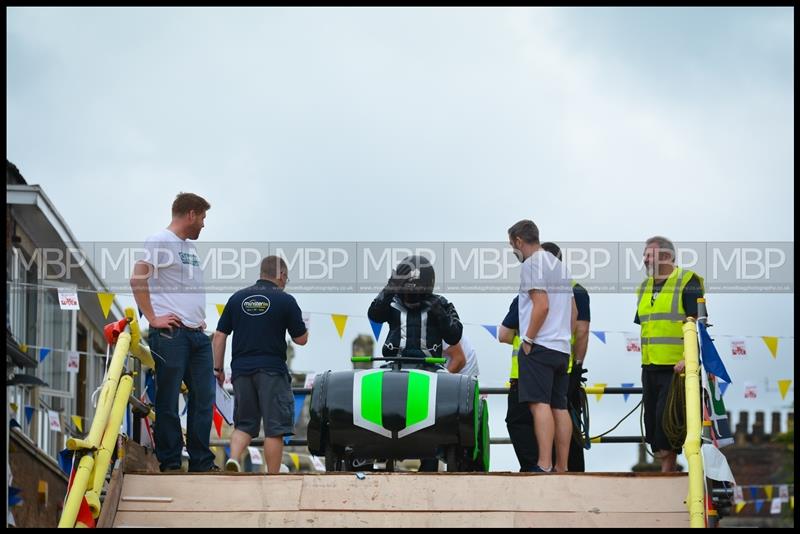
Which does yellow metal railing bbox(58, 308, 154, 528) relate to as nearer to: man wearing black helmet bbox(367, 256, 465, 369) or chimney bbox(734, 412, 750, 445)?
man wearing black helmet bbox(367, 256, 465, 369)

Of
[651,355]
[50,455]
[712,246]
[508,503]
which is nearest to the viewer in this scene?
[508,503]

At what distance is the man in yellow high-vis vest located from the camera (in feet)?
42.2

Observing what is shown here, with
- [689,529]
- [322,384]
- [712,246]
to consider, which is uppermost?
[712,246]

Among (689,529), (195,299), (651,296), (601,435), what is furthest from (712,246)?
(689,529)

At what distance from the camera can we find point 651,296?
521 inches

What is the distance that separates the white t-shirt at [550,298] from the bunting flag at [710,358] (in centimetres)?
107

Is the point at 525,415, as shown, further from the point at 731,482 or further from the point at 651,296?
the point at 731,482

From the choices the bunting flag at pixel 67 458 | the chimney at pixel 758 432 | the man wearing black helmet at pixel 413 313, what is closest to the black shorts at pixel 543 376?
the man wearing black helmet at pixel 413 313

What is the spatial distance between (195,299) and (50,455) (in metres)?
15.4

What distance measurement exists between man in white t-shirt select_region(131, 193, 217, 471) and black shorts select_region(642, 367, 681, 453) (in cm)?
330

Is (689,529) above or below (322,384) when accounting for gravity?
below

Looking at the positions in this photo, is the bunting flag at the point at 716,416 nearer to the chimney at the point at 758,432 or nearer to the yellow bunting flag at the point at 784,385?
the yellow bunting flag at the point at 784,385

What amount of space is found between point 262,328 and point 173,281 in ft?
2.53

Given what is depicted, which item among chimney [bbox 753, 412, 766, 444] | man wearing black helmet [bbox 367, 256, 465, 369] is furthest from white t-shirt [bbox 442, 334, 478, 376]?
chimney [bbox 753, 412, 766, 444]
